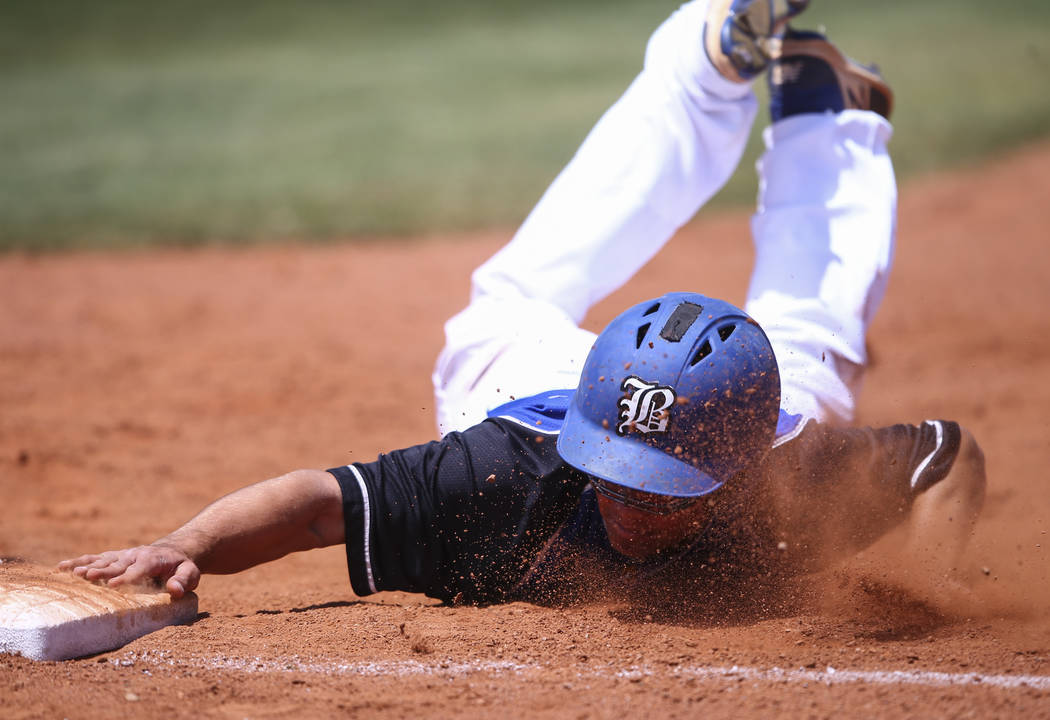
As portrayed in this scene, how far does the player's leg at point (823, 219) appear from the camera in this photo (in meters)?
3.47

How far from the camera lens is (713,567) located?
271 centimetres

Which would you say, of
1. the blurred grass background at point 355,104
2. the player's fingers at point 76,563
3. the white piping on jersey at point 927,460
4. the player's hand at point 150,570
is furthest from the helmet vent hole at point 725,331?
the blurred grass background at point 355,104

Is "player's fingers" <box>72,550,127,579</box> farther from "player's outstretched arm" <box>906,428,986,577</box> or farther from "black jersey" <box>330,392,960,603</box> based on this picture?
"player's outstretched arm" <box>906,428,986,577</box>

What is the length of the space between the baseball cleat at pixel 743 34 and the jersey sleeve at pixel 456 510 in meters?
1.61

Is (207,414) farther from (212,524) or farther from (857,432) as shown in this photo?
(857,432)

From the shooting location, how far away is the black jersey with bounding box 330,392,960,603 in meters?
2.67

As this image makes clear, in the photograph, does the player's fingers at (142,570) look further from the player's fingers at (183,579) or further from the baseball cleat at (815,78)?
the baseball cleat at (815,78)

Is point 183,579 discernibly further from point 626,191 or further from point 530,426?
point 626,191

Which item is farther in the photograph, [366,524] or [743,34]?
[743,34]

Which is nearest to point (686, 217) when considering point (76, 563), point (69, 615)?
point (76, 563)

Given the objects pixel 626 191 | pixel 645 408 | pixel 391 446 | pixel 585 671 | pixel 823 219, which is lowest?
pixel 391 446

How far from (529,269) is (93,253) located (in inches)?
198

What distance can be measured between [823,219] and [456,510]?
1.74 meters

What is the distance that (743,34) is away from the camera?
12.0 ft
